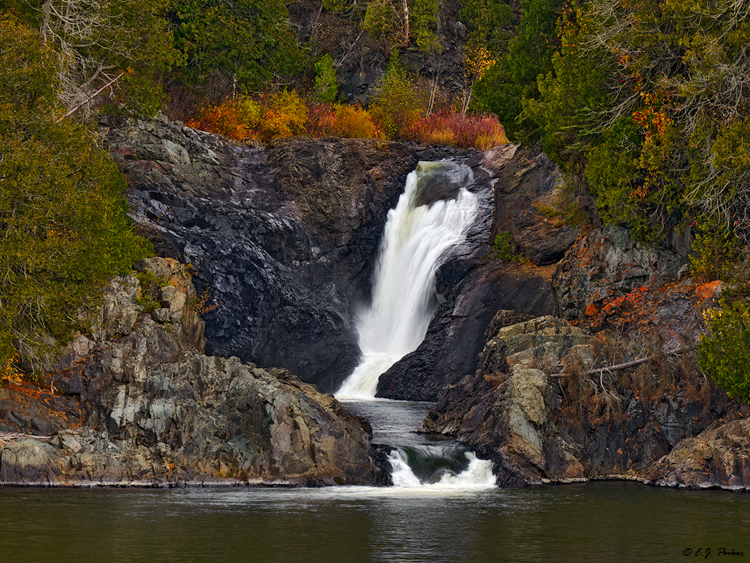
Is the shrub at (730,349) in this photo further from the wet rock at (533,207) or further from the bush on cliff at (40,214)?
the bush on cliff at (40,214)

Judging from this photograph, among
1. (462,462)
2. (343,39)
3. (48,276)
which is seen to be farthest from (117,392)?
(343,39)

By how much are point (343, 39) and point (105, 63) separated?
2754 centimetres

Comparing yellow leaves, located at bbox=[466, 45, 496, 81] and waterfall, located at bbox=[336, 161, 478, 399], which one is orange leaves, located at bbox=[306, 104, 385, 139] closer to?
waterfall, located at bbox=[336, 161, 478, 399]

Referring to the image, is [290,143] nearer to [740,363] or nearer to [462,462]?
[462,462]

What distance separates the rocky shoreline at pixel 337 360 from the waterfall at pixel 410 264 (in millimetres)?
758

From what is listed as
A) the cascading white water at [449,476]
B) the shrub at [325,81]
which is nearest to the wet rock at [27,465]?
the cascading white water at [449,476]

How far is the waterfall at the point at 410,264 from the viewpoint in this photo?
3312 centimetres

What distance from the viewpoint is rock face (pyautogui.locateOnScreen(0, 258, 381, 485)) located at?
20.1m

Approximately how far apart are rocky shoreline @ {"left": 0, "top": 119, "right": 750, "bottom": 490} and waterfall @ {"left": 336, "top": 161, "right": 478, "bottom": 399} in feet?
2.49

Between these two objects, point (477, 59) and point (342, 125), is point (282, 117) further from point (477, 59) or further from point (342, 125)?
point (477, 59)

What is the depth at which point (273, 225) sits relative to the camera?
36.2 metres

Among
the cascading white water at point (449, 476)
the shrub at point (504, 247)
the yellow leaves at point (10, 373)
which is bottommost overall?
the cascading white water at point (449, 476)

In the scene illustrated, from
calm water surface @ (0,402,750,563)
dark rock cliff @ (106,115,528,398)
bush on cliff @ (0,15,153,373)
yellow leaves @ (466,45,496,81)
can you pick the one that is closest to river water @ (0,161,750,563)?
calm water surface @ (0,402,750,563)

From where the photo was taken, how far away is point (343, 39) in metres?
54.4
